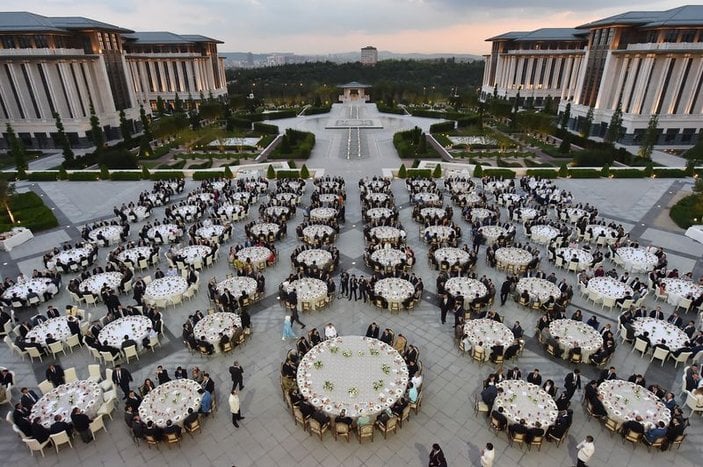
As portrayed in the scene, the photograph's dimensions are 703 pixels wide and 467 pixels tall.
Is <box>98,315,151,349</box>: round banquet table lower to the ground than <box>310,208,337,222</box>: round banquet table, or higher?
lower

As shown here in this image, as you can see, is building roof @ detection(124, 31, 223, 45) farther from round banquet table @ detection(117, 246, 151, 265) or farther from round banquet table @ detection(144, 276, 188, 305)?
round banquet table @ detection(144, 276, 188, 305)

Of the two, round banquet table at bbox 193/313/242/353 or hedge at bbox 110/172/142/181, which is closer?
round banquet table at bbox 193/313/242/353

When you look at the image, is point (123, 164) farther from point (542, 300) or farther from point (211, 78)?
point (211, 78)

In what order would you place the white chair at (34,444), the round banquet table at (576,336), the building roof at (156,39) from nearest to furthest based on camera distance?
the white chair at (34,444) → the round banquet table at (576,336) → the building roof at (156,39)

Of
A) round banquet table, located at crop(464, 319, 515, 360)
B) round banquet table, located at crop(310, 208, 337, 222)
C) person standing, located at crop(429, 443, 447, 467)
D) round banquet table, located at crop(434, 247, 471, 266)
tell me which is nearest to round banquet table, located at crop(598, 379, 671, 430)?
round banquet table, located at crop(464, 319, 515, 360)

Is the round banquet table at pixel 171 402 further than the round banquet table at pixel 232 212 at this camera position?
No

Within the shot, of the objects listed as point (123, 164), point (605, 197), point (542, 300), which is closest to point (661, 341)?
point (542, 300)

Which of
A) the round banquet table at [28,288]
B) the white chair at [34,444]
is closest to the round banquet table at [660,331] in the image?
the white chair at [34,444]

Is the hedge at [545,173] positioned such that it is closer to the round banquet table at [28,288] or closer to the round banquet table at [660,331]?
the round banquet table at [660,331]
